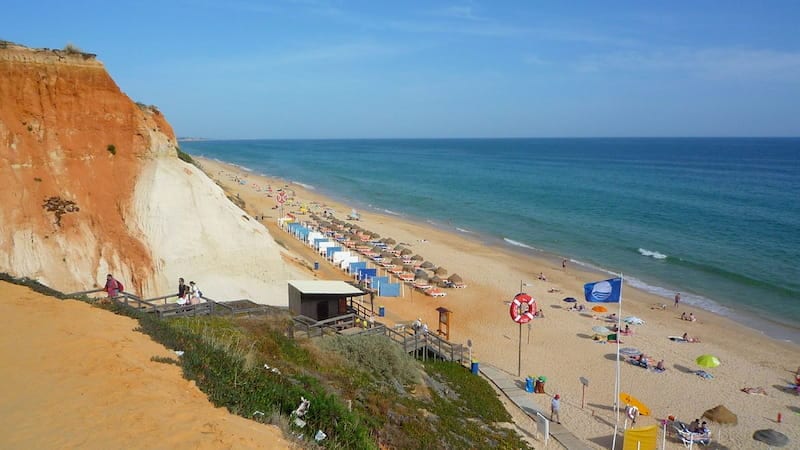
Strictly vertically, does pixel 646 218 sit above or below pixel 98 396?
below

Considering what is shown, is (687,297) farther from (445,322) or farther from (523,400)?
(523,400)

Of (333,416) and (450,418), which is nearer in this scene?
(333,416)

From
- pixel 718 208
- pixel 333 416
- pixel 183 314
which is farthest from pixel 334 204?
pixel 333 416

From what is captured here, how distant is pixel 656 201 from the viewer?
219ft

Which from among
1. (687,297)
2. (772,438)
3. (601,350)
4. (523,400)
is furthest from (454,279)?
(772,438)

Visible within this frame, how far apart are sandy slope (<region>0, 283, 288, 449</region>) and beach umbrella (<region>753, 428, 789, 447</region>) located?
16.9 m

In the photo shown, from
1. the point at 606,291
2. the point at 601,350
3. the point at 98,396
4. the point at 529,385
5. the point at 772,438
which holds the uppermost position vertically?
the point at 98,396

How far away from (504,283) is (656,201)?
4139 centimetres

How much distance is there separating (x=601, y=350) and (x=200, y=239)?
18.2 meters

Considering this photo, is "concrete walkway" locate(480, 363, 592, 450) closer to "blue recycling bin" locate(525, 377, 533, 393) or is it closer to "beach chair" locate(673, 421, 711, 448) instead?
"blue recycling bin" locate(525, 377, 533, 393)

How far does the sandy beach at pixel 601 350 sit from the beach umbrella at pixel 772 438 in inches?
13.8

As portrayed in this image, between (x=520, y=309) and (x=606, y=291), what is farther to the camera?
(x=520, y=309)

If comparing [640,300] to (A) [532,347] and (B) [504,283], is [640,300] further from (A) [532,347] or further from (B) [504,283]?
(A) [532,347]

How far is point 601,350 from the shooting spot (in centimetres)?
2423
